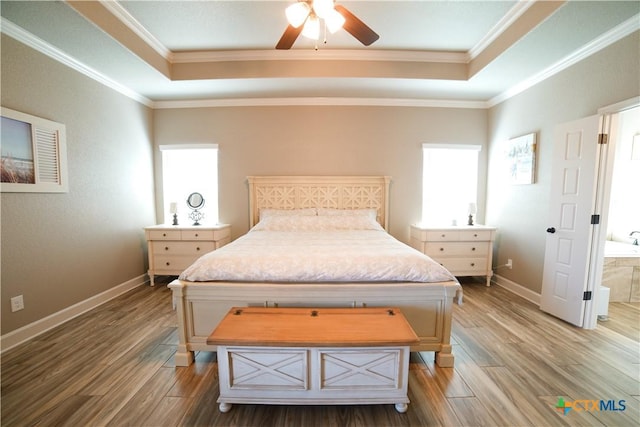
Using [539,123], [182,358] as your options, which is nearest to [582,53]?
[539,123]

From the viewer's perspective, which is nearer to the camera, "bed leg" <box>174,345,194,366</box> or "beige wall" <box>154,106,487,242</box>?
"bed leg" <box>174,345,194,366</box>

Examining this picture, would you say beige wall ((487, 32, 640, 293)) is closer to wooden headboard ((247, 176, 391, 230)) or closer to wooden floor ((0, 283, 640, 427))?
wooden floor ((0, 283, 640, 427))

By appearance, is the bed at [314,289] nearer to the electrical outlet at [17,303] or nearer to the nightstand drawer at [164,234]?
the electrical outlet at [17,303]

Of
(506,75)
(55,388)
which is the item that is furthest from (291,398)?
(506,75)

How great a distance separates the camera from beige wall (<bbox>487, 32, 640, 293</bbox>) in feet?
7.52

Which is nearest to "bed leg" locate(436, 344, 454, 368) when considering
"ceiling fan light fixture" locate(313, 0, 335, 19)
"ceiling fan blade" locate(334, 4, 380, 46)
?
"ceiling fan blade" locate(334, 4, 380, 46)

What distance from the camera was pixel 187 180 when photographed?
13.6 ft

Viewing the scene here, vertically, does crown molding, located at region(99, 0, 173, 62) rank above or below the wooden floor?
above

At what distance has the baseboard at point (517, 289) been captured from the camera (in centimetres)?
315

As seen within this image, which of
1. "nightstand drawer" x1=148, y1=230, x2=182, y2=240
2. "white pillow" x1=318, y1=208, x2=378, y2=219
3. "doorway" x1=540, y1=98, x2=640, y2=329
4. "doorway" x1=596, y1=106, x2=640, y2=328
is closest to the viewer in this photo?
"doorway" x1=540, y1=98, x2=640, y2=329

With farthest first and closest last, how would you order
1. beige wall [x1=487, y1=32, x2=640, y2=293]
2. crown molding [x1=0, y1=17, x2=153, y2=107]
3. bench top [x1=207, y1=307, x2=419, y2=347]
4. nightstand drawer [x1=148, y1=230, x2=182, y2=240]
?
nightstand drawer [x1=148, y1=230, x2=182, y2=240] < beige wall [x1=487, y1=32, x2=640, y2=293] < crown molding [x1=0, y1=17, x2=153, y2=107] < bench top [x1=207, y1=307, x2=419, y2=347]

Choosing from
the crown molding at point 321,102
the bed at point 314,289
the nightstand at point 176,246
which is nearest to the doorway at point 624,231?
the crown molding at point 321,102

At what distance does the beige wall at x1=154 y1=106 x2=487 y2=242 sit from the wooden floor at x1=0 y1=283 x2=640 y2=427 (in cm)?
225

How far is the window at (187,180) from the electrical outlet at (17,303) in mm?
1983
